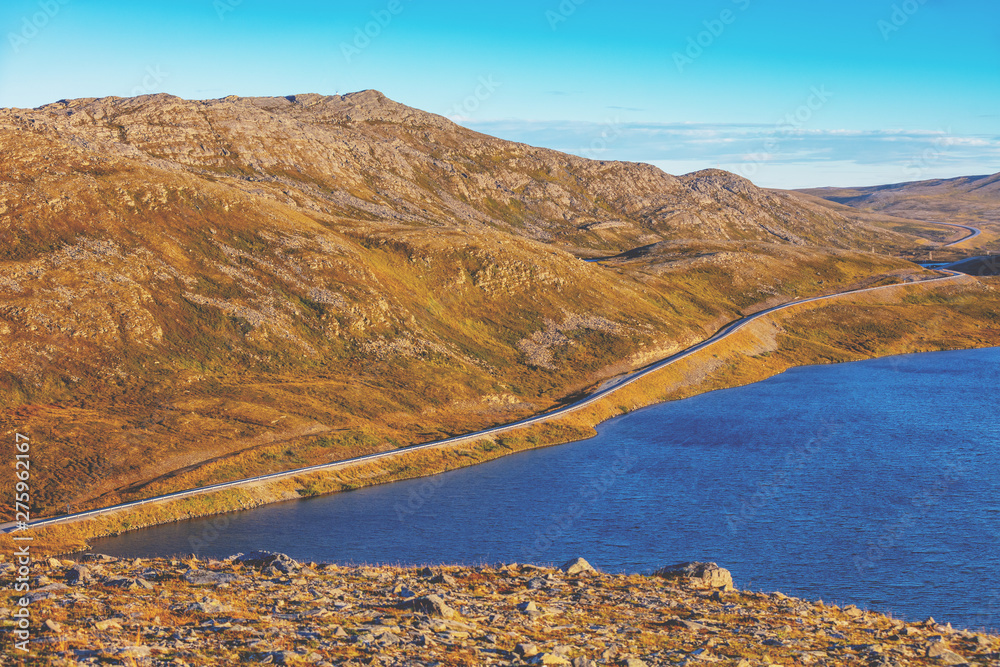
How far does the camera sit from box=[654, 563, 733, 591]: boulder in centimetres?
5906

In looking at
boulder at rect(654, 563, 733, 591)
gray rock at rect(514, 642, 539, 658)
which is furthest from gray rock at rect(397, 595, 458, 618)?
boulder at rect(654, 563, 733, 591)

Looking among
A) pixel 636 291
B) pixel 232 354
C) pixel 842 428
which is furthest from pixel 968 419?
pixel 232 354

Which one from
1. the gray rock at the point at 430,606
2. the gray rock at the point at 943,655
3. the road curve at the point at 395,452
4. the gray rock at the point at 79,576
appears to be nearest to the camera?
the gray rock at the point at 943,655

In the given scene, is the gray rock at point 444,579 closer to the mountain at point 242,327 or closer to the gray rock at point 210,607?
the gray rock at point 210,607

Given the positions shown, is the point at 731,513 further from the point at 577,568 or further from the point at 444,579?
the point at 444,579

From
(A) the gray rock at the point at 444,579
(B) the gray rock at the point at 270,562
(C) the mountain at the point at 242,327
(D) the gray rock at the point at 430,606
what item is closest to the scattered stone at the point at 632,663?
(D) the gray rock at the point at 430,606

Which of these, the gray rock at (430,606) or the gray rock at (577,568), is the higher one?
the gray rock at (430,606)

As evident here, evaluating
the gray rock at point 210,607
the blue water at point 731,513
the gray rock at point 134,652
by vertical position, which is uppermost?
the gray rock at point 134,652

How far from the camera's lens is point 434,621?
45.3 meters

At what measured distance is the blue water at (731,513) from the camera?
66812 mm

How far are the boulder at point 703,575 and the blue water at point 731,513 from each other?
496 cm

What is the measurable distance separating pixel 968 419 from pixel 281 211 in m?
128

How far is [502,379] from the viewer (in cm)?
14712

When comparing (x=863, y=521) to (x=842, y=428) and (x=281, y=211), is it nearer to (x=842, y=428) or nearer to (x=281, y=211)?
(x=842, y=428)
